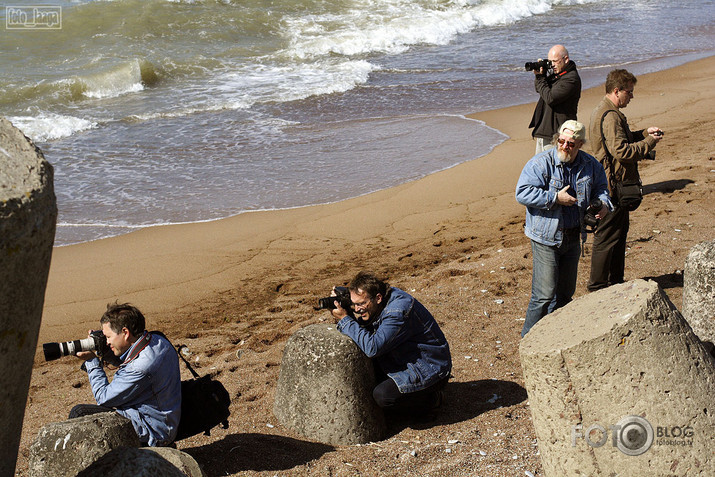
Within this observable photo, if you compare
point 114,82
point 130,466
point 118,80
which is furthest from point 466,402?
point 118,80

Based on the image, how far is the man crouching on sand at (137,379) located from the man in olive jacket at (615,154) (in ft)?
13.5

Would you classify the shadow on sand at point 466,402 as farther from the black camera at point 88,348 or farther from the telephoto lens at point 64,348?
the telephoto lens at point 64,348

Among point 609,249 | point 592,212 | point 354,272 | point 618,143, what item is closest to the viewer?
point 592,212

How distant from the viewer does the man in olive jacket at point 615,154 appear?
6781mm

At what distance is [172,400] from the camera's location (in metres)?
5.00

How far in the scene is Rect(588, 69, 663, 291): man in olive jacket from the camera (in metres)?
6.78

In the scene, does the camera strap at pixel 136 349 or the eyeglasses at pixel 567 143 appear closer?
the camera strap at pixel 136 349

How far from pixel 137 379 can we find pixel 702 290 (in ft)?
12.5

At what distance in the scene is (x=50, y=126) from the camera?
51.4 ft

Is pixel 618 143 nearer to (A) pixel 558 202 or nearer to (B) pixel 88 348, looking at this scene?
(A) pixel 558 202

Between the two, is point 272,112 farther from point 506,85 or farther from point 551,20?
point 551,20

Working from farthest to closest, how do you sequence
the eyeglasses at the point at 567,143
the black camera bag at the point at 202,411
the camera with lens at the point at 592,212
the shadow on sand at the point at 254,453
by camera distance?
Answer: 1. the camera with lens at the point at 592,212
2. the eyeglasses at the point at 567,143
3. the black camera bag at the point at 202,411
4. the shadow on sand at the point at 254,453

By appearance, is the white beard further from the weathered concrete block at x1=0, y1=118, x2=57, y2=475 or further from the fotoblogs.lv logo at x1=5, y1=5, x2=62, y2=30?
the fotoblogs.lv logo at x1=5, y1=5, x2=62, y2=30

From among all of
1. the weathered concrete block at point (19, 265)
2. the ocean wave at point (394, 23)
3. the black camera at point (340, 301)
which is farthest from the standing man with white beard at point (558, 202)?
the ocean wave at point (394, 23)
